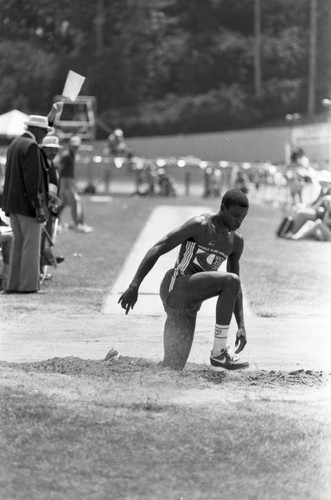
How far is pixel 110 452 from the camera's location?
6020mm

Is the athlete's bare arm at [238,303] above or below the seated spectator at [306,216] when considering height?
above

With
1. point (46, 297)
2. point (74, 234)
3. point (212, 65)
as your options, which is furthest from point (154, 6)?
point (46, 297)

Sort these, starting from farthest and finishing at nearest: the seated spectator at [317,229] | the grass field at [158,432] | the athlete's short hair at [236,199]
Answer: the seated spectator at [317,229], the athlete's short hair at [236,199], the grass field at [158,432]

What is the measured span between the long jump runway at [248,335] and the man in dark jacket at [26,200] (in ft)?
2.81

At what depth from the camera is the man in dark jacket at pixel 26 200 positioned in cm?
1255

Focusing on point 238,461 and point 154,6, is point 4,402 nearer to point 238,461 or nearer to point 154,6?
point 238,461

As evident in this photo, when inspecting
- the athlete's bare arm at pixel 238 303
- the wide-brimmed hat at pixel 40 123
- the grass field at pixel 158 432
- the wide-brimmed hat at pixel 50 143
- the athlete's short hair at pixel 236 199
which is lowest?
the grass field at pixel 158 432

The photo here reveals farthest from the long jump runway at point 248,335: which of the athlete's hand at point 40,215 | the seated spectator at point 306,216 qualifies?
the seated spectator at point 306,216

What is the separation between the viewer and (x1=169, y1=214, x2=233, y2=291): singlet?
8.37 meters

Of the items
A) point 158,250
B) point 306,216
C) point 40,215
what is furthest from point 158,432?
point 306,216

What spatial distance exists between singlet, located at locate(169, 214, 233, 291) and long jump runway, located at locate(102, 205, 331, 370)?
786mm

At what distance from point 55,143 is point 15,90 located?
3523cm

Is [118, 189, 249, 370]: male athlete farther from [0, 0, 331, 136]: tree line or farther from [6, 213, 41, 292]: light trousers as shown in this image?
[0, 0, 331, 136]: tree line

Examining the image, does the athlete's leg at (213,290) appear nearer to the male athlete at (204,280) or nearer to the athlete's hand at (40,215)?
the male athlete at (204,280)
